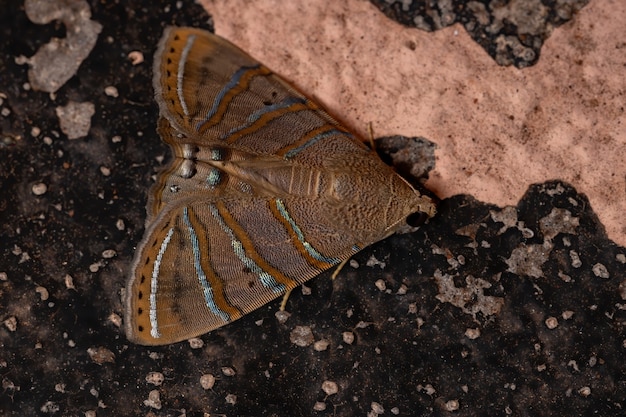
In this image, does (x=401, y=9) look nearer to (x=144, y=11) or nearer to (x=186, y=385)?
(x=144, y=11)

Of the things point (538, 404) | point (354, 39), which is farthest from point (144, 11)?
point (538, 404)

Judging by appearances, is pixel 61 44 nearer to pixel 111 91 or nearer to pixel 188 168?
pixel 111 91

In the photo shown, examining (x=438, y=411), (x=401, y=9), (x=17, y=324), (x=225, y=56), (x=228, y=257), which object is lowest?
(x=17, y=324)

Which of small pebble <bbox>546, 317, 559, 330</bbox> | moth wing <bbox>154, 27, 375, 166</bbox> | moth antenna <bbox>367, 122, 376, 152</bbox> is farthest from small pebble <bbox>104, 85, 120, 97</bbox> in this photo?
small pebble <bbox>546, 317, 559, 330</bbox>

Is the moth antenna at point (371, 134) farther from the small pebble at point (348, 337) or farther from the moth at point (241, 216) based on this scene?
the small pebble at point (348, 337)

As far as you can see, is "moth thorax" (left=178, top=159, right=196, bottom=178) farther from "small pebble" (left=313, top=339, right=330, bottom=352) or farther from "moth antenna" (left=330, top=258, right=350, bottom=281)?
"small pebble" (left=313, top=339, right=330, bottom=352)

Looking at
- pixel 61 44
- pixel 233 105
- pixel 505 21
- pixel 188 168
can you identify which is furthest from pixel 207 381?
pixel 505 21
